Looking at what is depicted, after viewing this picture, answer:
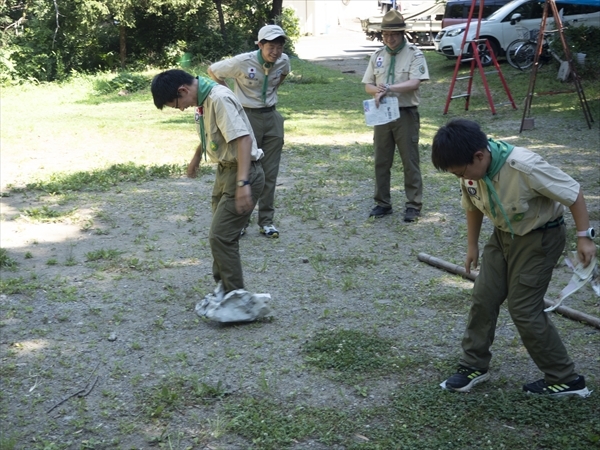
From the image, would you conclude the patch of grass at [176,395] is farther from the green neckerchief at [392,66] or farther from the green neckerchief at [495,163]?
the green neckerchief at [392,66]

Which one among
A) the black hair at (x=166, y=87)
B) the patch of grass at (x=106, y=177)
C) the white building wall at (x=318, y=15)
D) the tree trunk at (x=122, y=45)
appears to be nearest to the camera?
the black hair at (x=166, y=87)

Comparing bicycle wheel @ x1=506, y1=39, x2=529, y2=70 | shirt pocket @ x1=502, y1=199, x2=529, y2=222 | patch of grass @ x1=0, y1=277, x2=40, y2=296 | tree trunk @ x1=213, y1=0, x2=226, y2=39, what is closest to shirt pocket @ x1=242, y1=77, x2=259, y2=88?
patch of grass @ x1=0, y1=277, x2=40, y2=296

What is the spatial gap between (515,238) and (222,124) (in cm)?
200

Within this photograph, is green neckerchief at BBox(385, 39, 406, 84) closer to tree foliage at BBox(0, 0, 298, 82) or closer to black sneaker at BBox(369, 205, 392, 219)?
black sneaker at BBox(369, 205, 392, 219)

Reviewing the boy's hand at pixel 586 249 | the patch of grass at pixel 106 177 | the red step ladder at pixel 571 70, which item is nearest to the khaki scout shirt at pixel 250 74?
the patch of grass at pixel 106 177

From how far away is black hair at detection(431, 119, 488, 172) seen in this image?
11.6 ft

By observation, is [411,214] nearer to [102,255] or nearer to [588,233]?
[102,255]

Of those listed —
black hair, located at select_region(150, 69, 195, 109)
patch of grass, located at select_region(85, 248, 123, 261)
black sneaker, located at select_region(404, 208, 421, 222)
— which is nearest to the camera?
black hair, located at select_region(150, 69, 195, 109)

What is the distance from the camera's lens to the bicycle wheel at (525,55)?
19.0 meters

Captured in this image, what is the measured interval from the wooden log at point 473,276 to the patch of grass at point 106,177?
4.38 m

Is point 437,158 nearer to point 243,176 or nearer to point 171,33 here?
point 243,176

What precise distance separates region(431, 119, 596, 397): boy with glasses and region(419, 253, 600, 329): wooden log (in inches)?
28.0

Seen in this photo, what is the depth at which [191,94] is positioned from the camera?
487 centimetres

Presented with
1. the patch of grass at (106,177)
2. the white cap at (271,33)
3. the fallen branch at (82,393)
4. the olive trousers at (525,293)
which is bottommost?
the fallen branch at (82,393)
